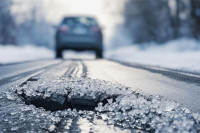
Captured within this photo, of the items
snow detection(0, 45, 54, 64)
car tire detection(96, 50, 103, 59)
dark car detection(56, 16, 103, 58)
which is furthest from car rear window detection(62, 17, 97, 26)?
snow detection(0, 45, 54, 64)

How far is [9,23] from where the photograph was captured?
40.0 meters

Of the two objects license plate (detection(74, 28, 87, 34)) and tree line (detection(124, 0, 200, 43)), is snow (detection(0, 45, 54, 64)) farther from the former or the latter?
tree line (detection(124, 0, 200, 43))

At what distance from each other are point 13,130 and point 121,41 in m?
64.5

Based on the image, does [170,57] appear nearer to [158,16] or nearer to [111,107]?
[111,107]

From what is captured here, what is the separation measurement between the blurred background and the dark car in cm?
60

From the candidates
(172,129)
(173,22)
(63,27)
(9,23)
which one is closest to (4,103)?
(172,129)

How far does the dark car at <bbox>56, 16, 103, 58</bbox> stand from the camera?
11367mm

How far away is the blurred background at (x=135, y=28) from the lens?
13616 mm

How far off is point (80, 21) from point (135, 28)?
1112 inches

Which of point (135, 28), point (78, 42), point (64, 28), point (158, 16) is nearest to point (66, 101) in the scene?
point (78, 42)

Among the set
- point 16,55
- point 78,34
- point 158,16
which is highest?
point 158,16

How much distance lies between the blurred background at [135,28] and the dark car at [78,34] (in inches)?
23.8

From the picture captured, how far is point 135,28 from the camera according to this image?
129 ft

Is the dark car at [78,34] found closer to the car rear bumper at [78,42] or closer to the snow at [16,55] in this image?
the car rear bumper at [78,42]
